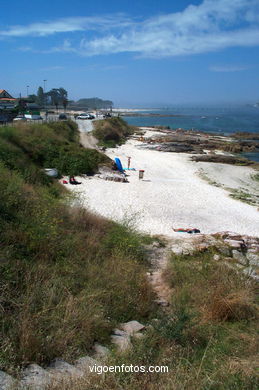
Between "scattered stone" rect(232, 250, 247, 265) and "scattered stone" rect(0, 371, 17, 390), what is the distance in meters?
6.97

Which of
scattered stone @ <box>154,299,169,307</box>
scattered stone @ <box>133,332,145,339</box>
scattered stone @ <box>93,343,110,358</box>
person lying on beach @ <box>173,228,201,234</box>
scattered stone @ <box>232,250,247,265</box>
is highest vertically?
scattered stone @ <box>93,343,110,358</box>

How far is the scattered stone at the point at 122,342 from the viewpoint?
14.7 feet

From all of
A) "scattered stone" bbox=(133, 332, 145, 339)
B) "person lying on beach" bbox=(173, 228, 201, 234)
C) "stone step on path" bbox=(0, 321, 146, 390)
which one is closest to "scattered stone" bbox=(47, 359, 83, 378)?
"stone step on path" bbox=(0, 321, 146, 390)

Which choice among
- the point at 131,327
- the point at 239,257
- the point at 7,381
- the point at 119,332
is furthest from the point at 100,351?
the point at 239,257

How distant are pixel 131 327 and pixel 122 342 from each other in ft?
1.82

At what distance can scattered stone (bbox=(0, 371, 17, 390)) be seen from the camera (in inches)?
126

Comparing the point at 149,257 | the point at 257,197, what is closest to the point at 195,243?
the point at 149,257

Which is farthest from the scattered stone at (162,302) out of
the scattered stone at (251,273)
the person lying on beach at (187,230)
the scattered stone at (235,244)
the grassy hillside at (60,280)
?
the person lying on beach at (187,230)

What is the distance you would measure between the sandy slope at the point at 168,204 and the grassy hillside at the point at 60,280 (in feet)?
8.71

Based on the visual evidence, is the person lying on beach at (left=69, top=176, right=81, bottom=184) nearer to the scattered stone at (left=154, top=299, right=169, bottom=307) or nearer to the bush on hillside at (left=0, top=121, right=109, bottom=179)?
the bush on hillside at (left=0, top=121, right=109, bottom=179)

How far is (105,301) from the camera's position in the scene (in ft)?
19.0

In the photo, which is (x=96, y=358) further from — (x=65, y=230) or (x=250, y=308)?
(x=65, y=230)

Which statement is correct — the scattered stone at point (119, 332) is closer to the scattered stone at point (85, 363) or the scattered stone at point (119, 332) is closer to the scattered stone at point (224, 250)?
the scattered stone at point (85, 363)

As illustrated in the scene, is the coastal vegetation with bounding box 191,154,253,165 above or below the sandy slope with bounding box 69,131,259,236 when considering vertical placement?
above
